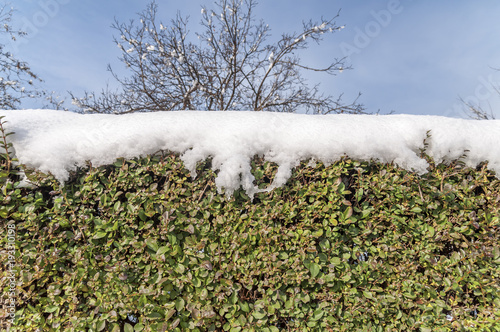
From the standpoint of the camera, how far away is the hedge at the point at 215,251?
2039 millimetres

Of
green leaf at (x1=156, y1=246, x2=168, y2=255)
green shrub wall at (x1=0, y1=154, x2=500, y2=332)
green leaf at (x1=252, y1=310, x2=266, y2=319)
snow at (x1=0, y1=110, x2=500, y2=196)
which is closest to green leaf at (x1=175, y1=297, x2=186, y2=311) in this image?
green shrub wall at (x1=0, y1=154, x2=500, y2=332)

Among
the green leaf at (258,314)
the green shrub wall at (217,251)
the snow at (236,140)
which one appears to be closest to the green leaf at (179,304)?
the green shrub wall at (217,251)

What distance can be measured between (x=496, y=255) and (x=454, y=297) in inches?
18.8

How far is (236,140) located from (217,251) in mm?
819

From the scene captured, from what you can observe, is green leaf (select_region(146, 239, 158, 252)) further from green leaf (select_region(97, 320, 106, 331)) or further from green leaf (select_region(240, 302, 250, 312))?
green leaf (select_region(240, 302, 250, 312))

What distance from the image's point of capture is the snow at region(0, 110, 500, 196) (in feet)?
6.81

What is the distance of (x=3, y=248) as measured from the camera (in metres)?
2.09

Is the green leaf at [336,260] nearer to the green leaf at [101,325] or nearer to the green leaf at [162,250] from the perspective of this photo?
the green leaf at [162,250]

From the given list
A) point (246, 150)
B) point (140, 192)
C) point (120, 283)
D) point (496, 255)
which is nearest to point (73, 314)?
point (120, 283)

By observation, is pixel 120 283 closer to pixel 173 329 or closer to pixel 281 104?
pixel 173 329

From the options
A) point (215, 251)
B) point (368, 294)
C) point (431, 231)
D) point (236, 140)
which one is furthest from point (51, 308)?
point (431, 231)

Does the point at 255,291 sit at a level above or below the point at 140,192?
below

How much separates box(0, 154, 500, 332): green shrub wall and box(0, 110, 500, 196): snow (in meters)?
0.10

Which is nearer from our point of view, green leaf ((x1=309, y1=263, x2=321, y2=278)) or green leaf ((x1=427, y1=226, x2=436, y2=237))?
green leaf ((x1=309, y1=263, x2=321, y2=278))
